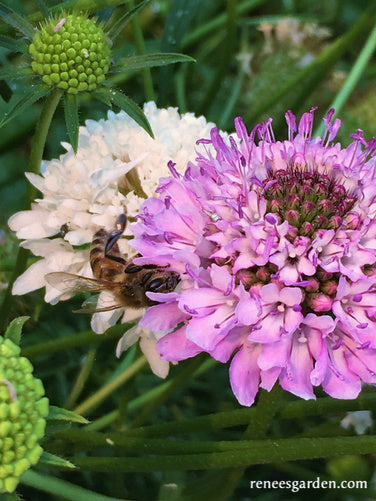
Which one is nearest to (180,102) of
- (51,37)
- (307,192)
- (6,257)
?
(6,257)

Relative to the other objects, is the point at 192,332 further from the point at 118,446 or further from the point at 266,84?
the point at 266,84

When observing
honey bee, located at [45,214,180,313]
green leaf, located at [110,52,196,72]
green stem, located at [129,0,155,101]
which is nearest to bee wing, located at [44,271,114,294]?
honey bee, located at [45,214,180,313]

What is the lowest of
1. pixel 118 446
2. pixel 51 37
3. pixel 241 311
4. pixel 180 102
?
pixel 118 446

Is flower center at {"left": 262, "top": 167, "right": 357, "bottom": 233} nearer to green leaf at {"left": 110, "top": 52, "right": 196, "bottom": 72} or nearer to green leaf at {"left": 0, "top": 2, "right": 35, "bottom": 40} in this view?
green leaf at {"left": 110, "top": 52, "right": 196, "bottom": 72}

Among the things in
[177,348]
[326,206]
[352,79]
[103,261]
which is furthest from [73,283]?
[352,79]

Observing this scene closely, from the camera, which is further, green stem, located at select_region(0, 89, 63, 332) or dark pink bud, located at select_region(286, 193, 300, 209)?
green stem, located at select_region(0, 89, 63, 332)

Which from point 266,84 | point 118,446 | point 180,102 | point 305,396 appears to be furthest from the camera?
point 266,84
